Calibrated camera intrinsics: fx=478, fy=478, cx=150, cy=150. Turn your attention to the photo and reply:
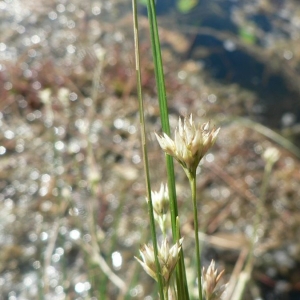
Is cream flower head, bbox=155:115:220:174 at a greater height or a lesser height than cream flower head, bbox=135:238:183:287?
greater

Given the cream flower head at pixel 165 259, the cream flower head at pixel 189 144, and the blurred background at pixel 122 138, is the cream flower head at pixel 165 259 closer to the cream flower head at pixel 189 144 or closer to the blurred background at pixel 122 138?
the cream flower head at pixel 189 144

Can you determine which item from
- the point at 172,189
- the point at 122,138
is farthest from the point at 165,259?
the point at 122,138

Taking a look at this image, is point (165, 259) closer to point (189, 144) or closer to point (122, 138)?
point (189, 144)

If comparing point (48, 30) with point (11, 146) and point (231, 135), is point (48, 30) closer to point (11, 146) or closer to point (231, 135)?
point (11, 146)

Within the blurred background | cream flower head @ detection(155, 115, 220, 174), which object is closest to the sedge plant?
cream flower head @ detection(155, 115, 220, 174)

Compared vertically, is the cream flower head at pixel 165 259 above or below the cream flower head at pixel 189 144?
below

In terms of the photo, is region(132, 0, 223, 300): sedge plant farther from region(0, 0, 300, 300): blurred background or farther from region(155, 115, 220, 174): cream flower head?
region(0, 0, 300, 300): blurred background

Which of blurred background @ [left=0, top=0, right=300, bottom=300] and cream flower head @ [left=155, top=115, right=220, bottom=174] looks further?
blurred background @ [left=0, top=0, right=300, bottom=300]

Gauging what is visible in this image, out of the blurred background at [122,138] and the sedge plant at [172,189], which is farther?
the blurred background at [122,138]

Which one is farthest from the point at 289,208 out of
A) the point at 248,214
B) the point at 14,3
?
the point at 14,3

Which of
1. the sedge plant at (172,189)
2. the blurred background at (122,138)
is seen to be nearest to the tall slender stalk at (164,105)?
the sedge plant at (172,189)
